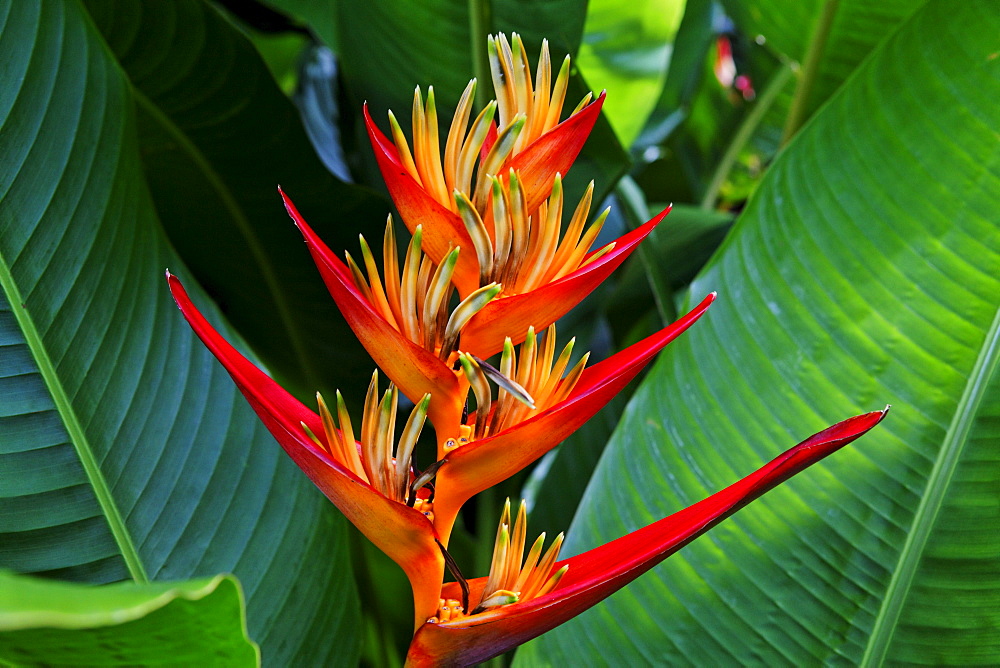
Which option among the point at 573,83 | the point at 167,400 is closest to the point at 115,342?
the point at 167,400

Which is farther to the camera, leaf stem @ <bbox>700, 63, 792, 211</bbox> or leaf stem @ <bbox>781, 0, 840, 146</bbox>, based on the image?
leaf stem @ <bbox>700, 63, 792, 211</bbox>

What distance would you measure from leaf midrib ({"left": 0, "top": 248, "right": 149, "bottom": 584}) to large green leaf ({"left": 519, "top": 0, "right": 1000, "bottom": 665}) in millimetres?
314

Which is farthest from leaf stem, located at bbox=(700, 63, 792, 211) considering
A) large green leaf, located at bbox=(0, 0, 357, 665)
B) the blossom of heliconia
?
the blossom of heliconia

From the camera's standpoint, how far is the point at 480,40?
0.68 m

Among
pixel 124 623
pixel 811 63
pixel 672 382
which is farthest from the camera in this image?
pixel 811 63

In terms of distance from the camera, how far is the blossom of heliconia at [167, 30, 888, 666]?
0.96 ft

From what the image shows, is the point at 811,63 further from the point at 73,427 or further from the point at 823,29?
the point at 73,427

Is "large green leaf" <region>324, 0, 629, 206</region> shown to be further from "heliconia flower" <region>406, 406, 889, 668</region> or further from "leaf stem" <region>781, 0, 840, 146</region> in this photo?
"heliconia flower" <region>406, 406, 889, 668</region>

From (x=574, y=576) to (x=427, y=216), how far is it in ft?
0.52

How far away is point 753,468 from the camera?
553 mm

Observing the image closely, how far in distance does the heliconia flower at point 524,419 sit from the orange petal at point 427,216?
43 mm

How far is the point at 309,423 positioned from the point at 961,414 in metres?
0.42

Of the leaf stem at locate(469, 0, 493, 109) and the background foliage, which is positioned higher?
the leaf stem at locate(469, 0, 493, 109)

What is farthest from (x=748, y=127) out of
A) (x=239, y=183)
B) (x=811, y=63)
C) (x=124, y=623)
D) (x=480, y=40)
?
(x=124, y=623)
